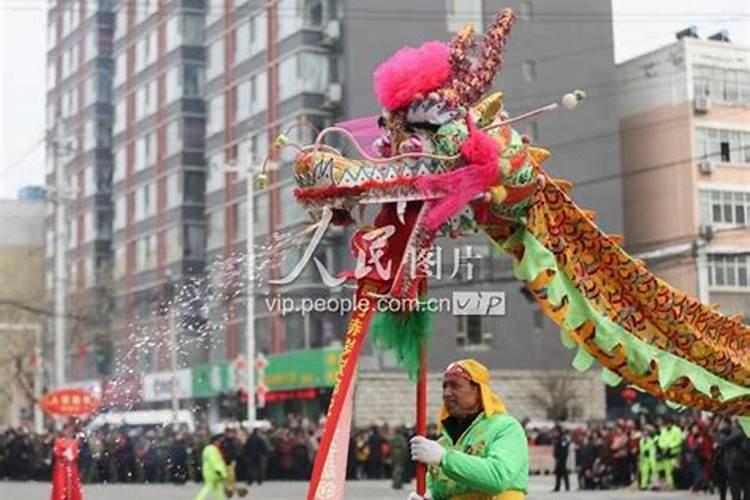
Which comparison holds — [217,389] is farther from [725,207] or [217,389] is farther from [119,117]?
[725,207]

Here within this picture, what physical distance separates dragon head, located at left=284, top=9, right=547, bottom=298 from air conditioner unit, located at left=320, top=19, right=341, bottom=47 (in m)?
34.3

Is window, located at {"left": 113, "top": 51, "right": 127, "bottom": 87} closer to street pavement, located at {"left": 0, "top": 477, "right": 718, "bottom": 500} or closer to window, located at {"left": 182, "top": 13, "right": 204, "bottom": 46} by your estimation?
window, located at {"left": 182, "top": 13, "right": 204, "bottom": 46}

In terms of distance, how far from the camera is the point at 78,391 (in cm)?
3312

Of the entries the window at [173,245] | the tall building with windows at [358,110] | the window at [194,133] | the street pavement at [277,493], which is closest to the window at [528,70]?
the tall building with windows at [358,110]

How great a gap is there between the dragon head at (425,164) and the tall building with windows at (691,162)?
9.60 metres

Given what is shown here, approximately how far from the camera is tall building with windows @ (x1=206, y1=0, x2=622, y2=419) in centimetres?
2998

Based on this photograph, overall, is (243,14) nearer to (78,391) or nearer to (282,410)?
(282,410)

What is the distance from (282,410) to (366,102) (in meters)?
10.8

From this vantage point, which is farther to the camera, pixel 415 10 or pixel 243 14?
pixel 243 14

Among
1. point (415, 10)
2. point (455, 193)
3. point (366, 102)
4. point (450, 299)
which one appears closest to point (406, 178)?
point (455, 193)

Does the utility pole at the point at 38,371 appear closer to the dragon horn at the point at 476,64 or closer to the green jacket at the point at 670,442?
the green jacket at the point at 670,442

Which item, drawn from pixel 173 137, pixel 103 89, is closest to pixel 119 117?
pixel 103 89

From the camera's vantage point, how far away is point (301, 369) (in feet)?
131

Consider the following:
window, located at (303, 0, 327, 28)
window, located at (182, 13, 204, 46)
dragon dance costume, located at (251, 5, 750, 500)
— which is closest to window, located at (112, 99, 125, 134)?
window, located at (182, 13, 204, 46)
